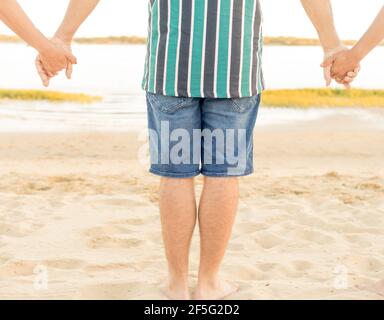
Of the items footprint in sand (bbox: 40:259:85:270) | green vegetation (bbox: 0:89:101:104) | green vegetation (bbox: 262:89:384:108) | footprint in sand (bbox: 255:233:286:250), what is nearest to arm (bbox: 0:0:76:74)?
footprint in sand (bbox: 40:259:85:270)

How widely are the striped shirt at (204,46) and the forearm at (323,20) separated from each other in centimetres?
43

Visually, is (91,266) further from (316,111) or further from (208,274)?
(316,111)

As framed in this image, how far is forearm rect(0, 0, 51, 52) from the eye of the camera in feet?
7.83

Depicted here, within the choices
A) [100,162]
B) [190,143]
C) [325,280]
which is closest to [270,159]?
[100,162]

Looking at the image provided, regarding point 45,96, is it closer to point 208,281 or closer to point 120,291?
point 120,291

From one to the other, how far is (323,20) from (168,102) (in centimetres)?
74

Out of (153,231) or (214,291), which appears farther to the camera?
(153,231)

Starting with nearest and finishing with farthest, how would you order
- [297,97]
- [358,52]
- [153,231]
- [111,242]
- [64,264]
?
[358,52] → [64,264] → [111,242] → [153,231] → [297,97]

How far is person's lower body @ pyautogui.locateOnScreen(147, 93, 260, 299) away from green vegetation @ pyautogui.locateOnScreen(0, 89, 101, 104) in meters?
6.99

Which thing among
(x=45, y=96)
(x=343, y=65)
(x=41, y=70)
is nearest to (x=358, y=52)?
(x=343, y=65)

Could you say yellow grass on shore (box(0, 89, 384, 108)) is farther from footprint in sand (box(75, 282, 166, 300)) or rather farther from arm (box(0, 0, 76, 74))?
footprint in sand (box(75, 282, 166, 300))

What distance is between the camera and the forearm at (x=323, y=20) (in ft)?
8.26

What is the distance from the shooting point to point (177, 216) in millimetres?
2246

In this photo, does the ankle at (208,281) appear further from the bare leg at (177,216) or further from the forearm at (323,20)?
the forearm at (323,20)
